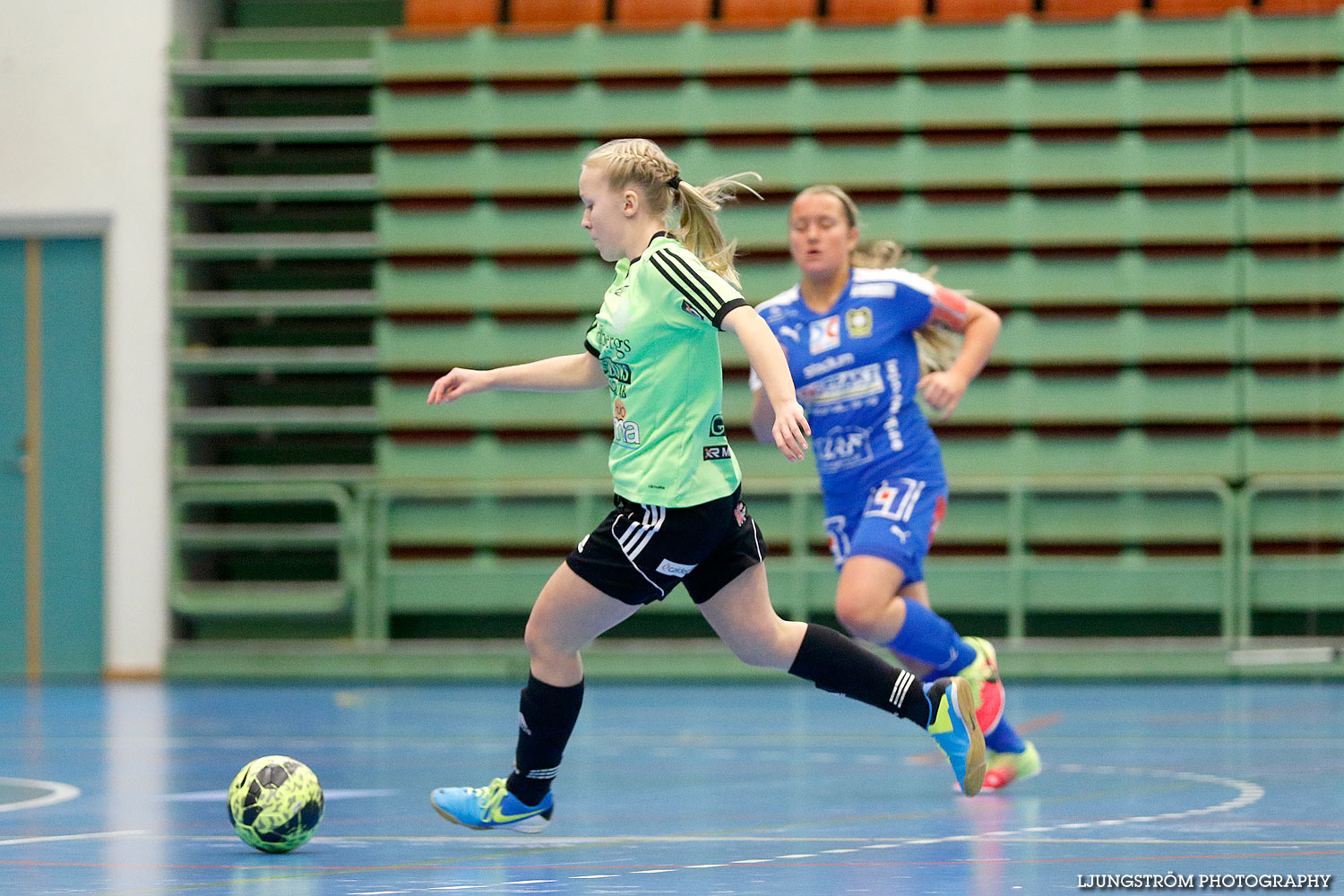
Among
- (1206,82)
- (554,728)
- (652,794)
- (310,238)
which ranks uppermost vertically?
(1206,82)

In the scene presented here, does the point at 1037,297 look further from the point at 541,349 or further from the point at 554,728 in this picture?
the point at 554,728

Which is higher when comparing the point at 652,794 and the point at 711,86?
the point at 711,86

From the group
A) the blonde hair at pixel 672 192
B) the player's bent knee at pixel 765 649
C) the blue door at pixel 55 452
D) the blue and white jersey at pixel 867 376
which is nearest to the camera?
the blonde hair at pixel 672 192

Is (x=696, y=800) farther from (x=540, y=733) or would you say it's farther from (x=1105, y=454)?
(x=1105, y=454)

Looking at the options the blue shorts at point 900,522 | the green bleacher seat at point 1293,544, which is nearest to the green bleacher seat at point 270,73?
the green bleacher seat at point 1293,544

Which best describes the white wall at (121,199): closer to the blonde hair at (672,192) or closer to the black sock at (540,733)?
the black sock at (540,733)

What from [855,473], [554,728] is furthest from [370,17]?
[554,728]

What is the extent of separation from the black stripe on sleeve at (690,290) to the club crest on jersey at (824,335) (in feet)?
5.05

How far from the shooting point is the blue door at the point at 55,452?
1073 cm

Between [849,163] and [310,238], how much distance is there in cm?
338

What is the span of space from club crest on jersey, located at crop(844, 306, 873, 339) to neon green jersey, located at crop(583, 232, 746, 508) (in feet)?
4.67

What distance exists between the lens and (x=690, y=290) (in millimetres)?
3760

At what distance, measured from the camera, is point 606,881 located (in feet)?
10.9

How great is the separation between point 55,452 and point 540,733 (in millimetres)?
7653
